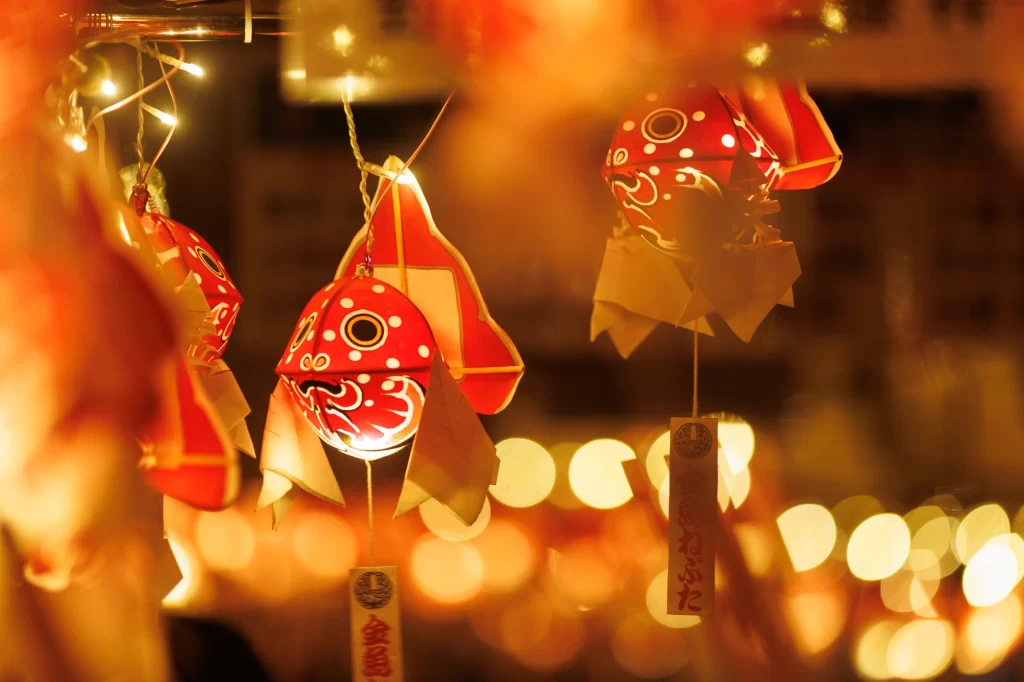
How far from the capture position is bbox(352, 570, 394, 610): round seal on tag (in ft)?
2.81

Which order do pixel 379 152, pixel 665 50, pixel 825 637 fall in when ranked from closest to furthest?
pixel 665 50
pixel 379 152
pixel 825 637

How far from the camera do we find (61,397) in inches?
17.6

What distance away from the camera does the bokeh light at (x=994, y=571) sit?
7.98 ft

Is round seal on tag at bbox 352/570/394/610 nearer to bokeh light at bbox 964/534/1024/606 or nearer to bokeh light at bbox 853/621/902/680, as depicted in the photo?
bokeh light at bbox 853/621/902/680

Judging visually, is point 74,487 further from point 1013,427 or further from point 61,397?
point 1013,427

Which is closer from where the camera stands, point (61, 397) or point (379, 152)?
point (61, 397)

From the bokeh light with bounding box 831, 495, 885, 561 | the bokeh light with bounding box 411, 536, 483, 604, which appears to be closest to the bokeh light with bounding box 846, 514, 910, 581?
the bokeh light with bounding box 831, 495, 885, 561

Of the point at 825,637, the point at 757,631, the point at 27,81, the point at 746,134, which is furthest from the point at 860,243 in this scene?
the point at 27,81

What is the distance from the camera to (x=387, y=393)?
786 mm

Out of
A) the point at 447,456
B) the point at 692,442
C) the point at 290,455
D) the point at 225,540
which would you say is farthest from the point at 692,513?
the point at 225,540

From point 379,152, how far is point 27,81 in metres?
1.72

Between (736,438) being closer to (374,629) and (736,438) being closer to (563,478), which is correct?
(563,478)

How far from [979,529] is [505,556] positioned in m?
1.28

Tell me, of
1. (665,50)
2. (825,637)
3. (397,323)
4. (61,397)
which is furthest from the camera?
(825,637)
